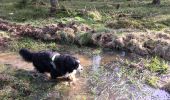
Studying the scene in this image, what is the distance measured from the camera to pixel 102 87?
11555 millimetres

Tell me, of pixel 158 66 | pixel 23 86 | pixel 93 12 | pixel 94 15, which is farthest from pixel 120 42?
pixel 23 86

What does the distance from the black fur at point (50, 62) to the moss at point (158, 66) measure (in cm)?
309

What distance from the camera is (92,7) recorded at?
76.8 feet

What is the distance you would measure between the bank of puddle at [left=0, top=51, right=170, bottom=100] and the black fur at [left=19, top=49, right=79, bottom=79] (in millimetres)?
544

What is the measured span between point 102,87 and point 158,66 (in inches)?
98.6

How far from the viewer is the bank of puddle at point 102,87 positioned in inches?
430

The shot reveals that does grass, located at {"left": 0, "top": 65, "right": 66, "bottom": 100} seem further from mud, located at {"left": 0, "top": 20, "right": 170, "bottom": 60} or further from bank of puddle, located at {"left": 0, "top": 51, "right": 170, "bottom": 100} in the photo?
mud, located at {"left": 0, "top": 20, "right": 170, "bottom": 60}

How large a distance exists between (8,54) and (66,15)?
680 centimetres

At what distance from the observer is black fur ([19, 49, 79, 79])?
11109 mm

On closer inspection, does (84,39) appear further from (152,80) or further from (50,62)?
(152,80)

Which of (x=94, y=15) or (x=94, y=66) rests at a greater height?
(x=94, y=15)

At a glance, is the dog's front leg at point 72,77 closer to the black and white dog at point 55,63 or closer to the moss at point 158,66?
the black and white dog at point 55,63

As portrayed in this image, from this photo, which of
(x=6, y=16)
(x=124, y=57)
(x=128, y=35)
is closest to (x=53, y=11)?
(x=6, y=16)

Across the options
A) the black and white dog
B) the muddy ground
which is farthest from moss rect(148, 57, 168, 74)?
the black and white dog
